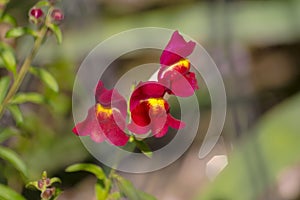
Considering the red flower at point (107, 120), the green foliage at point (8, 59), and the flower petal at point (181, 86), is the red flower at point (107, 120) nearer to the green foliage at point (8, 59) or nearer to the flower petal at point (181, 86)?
the flower petal at point (181, 86)

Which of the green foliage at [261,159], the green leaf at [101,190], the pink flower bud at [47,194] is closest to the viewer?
the pink flower bud at [47,194]

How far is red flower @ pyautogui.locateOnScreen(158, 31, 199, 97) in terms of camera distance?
0.97 meters

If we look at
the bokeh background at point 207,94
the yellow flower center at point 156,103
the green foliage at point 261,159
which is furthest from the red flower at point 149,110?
the green foliage at point 261,159

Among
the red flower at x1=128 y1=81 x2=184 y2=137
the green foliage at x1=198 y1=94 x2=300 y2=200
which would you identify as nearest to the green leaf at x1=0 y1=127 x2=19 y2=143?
the red flower at x1=128 y1=81 x2=184 y2=137

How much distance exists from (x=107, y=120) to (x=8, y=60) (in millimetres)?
226

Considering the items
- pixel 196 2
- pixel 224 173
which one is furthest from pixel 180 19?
pixel 224 173

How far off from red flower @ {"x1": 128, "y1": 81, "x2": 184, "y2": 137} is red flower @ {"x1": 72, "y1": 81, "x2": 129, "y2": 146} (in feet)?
0.06

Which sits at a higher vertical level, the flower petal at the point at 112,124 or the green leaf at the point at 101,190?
the flower petal at the point at 112,124

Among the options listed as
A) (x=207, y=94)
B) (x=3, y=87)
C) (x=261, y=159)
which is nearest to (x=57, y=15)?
(x=3, y=87)

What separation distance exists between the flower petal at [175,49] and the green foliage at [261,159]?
528 millimetres

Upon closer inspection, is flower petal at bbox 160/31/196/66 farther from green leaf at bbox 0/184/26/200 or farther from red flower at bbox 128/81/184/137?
green leaf at bbox 0/184/26/200

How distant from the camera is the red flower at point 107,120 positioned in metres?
0.96

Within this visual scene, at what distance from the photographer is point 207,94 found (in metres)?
1.86

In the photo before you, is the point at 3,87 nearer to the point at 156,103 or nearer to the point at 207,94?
the point at 156,103
